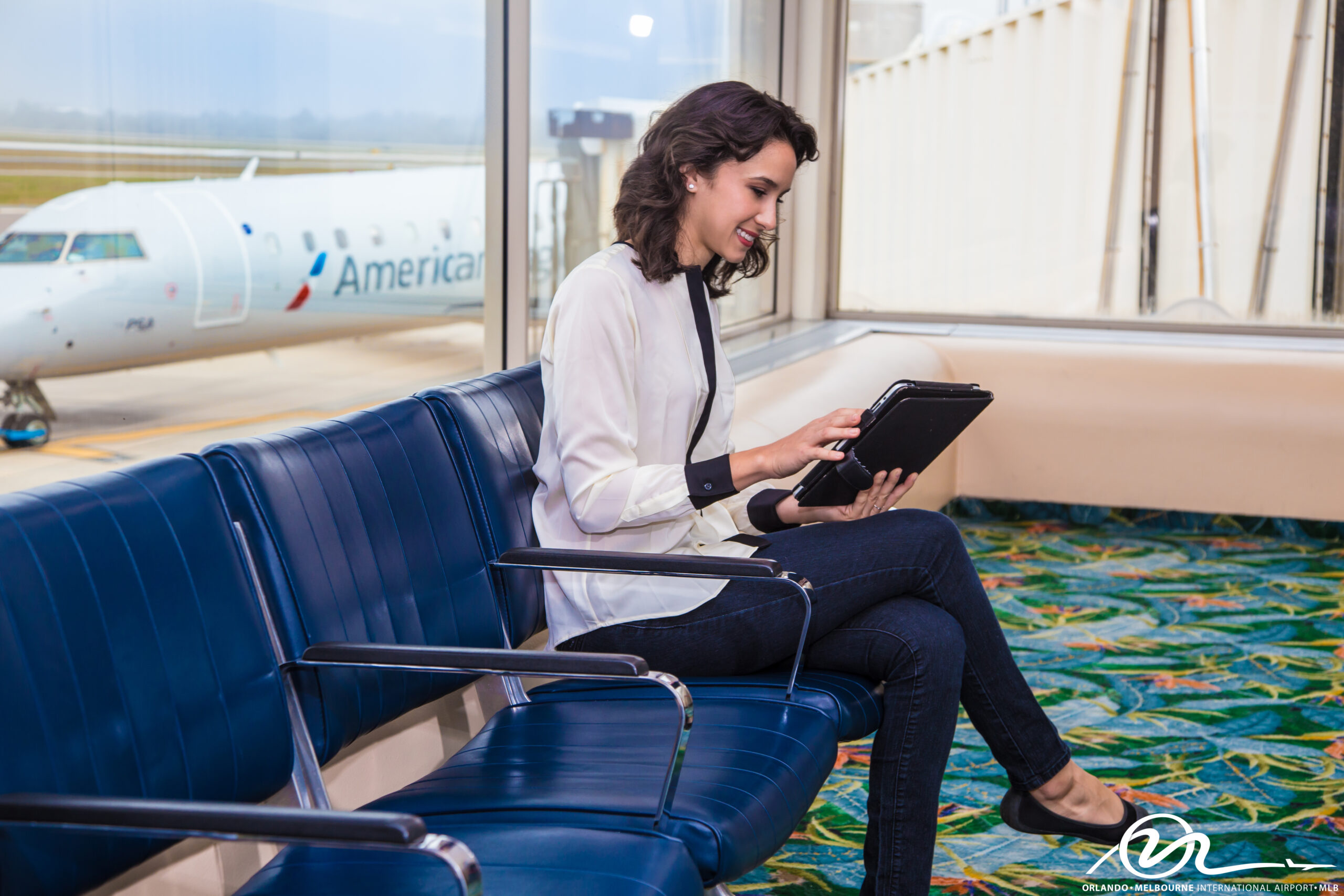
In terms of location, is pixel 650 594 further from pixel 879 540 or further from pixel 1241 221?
pixel 1241 221

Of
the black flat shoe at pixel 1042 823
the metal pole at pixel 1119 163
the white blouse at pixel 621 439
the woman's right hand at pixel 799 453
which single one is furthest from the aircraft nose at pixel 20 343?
the metal pole at pixel 1119 163

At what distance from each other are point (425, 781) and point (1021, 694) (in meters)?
0.92

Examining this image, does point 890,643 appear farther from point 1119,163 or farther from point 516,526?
point 1119,163

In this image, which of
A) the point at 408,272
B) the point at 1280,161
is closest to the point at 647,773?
the point at 408,272

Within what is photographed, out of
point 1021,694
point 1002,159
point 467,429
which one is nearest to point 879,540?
point 1021,694

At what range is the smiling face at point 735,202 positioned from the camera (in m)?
1.82

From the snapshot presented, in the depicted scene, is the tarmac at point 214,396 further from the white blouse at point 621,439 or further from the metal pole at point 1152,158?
the metal pole at point 1152,158

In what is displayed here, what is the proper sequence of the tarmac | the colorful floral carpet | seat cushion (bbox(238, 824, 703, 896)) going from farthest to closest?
the colorful floral carpet
the tarmac
seat cushion (bbox(238, 824, 703, 896))

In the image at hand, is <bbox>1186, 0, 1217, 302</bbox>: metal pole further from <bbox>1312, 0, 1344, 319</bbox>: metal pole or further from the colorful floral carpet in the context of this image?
the colorful floral carpet

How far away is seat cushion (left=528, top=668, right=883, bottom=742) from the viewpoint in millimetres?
1655

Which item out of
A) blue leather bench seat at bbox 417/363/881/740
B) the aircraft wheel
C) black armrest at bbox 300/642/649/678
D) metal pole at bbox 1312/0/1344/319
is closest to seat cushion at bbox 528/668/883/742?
blue leather bench seat at bbox 417/363/881/740

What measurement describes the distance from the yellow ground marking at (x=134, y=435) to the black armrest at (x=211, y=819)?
0.76m

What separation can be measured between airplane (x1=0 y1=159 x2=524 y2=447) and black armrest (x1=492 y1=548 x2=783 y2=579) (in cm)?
63

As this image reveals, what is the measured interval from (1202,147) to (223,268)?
402 centimetres
